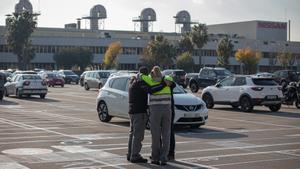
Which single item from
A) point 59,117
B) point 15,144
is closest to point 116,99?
point 59,117

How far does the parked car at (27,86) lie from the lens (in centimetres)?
3472

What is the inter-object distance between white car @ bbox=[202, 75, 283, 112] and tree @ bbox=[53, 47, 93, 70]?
75005 mm

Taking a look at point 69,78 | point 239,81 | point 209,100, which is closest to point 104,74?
point 209,100

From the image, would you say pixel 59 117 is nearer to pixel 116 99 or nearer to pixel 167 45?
pixel 116 99

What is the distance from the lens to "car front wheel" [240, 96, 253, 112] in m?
25.2

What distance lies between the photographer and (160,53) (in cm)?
9638

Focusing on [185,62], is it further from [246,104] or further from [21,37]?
[246,104]

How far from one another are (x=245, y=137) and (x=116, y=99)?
4.84 m

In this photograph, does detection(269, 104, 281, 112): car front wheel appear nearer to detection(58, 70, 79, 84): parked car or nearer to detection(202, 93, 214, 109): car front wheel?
A: detection(202, 93, 214, 109): car front wheel

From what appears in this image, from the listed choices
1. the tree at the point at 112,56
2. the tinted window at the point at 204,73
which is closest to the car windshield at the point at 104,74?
the tinted window at the point at 204,73

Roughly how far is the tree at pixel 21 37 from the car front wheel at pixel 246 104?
75.2 metres

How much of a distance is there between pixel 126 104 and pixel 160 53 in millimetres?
78318

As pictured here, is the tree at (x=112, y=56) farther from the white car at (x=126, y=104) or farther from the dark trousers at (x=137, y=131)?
the dark trousers at (x=137, y=131)

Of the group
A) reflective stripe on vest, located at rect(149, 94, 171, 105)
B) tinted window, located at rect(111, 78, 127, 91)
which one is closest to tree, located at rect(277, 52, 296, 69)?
tinted window, located at rect(111, 78, 127, 91)
